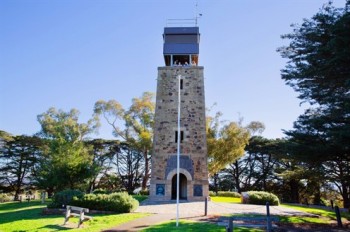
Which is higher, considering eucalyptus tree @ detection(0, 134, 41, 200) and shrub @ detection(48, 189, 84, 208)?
eucalyptus tree @ detection(0, 134, 41, 200)

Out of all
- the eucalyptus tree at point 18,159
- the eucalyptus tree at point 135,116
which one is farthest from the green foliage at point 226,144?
the eucalyptus tree at point 18,159

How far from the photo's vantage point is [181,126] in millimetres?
22266

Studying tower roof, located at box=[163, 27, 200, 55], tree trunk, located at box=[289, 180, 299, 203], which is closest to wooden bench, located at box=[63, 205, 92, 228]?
tower roof, located at box=[163, 27, 200, 55]

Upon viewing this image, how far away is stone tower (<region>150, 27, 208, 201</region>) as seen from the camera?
2103 cm

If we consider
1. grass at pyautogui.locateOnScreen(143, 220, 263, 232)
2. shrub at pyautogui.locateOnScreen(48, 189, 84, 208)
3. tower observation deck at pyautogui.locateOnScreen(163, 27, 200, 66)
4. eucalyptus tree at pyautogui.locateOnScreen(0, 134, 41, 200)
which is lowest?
grass at pyautogui.locateOnScreen(143, 220, 263, 232)

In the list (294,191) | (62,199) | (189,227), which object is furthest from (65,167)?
(294,191)

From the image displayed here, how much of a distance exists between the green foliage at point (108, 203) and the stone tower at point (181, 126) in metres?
A: 6.00

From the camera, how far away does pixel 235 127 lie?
2892 centimetres

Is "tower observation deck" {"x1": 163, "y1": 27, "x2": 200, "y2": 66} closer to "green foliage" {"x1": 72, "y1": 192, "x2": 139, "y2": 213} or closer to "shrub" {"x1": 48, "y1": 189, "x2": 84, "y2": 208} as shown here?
"green foliage" {"x1": 72, "y1": 192, "x2": 139, "y2": 213}

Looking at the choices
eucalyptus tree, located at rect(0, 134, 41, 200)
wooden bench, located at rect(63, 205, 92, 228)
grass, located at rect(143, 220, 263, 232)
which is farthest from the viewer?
eucalyptus tree, located at rect(0, 134, 41, 200)

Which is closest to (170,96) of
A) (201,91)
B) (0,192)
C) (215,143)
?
(201,91)

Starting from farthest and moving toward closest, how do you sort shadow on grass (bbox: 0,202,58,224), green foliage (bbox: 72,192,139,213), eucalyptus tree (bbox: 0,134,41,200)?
eucalyptus tree (bbox: 0,134,41,200) → green foliage (bbox: 72,192,139,213) → shadow on grass (bbox: 0,202,58,224)

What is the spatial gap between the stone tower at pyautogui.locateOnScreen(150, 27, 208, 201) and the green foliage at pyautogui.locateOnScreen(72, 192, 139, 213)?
6004 millimetres

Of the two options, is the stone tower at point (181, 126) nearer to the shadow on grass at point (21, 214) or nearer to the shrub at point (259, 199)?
the shrub at point (259, 199)
